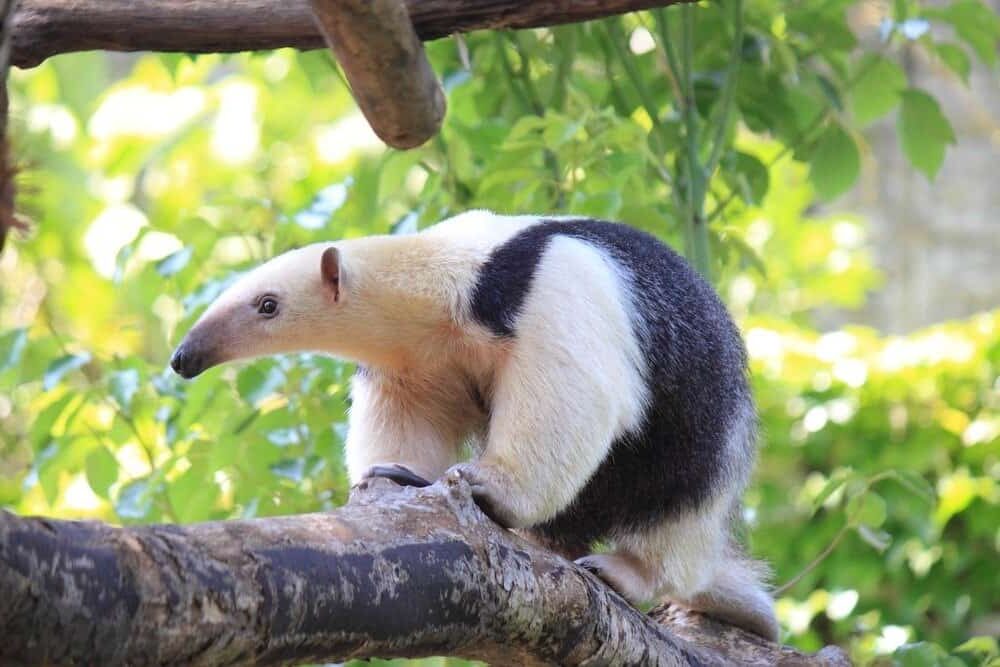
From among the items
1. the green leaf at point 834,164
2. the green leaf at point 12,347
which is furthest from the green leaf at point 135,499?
the green leaf at point 834,164

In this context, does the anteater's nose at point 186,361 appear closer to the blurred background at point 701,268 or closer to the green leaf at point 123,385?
the blurred background at point 701,268

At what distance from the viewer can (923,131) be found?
5.59 m

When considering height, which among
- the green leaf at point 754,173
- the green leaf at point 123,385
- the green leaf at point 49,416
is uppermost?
the green leaf at point 754,173

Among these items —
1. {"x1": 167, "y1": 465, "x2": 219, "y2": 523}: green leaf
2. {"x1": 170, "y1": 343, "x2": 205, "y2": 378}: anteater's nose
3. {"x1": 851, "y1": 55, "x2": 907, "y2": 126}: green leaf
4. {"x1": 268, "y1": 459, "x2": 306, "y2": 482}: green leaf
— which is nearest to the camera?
{"x1": 170, "y1": 343, "x2": 205, "y2": 378}: anteater's nose

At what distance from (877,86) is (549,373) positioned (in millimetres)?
2546

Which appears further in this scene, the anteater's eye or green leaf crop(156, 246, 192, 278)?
green leaf crop(156, 246, 192, 278)

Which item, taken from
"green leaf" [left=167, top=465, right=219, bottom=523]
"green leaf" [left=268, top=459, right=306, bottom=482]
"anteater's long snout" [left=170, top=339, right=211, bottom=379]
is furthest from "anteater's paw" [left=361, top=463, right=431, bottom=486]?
"green leaf" [left=167, top=465, right=219, bottom=523]

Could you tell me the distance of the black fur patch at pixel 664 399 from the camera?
4180 millimetres

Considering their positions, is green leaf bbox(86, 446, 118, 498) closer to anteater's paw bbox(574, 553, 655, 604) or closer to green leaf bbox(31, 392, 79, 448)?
green leaf bbox(31, 392, 79, 448)

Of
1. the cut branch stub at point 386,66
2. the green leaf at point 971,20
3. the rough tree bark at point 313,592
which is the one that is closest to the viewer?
the rough tree bark at point 313,592

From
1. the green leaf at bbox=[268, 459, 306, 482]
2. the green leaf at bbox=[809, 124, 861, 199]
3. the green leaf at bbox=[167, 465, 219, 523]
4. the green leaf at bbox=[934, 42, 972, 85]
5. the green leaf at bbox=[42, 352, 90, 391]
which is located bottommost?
the green leaf at bbox=[167, 465, 219, 523]

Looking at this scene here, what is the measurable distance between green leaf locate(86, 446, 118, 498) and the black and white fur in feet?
3.52

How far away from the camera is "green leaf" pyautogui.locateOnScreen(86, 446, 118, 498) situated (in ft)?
16.3

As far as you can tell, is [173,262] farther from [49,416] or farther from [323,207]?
[49,416]
